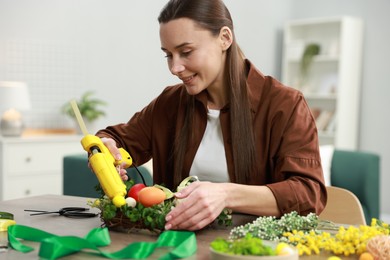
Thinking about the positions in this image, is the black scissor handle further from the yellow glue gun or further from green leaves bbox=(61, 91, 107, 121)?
green leaves bbox=(61, 91, 107, 121)

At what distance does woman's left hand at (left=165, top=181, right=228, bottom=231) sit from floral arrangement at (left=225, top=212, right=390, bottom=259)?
72 mm

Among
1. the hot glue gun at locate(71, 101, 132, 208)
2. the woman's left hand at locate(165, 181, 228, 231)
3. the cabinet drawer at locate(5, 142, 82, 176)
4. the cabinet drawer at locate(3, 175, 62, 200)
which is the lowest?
the cabinet drawer at locate(3, 175, 62, 200)

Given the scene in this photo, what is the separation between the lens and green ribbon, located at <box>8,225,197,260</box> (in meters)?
1.20

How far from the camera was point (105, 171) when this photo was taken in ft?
4.97

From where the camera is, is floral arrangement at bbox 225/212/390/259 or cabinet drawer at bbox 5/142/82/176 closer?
floral arrangement at bbox 225/212/390/259

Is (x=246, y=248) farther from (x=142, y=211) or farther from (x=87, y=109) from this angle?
(x=87, y=109)

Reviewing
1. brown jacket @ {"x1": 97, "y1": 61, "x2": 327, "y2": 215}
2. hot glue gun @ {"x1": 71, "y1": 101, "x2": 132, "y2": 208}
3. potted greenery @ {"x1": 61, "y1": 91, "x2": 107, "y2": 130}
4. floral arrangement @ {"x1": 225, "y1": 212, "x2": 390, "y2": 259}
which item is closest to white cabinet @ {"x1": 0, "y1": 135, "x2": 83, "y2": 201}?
potted greenery @ {"x1": 61, "y1": 91, "x2": 107, "y2": 130}

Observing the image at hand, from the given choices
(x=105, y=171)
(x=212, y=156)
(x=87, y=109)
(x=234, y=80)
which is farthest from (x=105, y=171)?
(x=87, y=109)

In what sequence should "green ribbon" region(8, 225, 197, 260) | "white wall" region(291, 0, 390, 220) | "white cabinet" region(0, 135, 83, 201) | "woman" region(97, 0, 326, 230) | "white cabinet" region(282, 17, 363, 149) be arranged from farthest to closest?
"white cabinet" region(282, 17, 363, 149) → "white wall" region(291, 0, 390, 220) → "white cabinet" region(0, 135, 83, 201) → "woman" region(97, 0, 326, 230) → "green ribbon" region(8, 225, 197, 260)

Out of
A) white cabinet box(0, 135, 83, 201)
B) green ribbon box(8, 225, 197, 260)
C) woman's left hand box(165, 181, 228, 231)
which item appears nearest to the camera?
green ribbon box(8, 225, 197, 260)

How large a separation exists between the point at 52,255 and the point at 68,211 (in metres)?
0.51

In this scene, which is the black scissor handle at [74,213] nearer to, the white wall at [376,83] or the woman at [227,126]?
the woman at [227,126]

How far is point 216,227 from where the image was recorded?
1.52 metres

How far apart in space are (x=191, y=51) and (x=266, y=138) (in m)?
0.33
